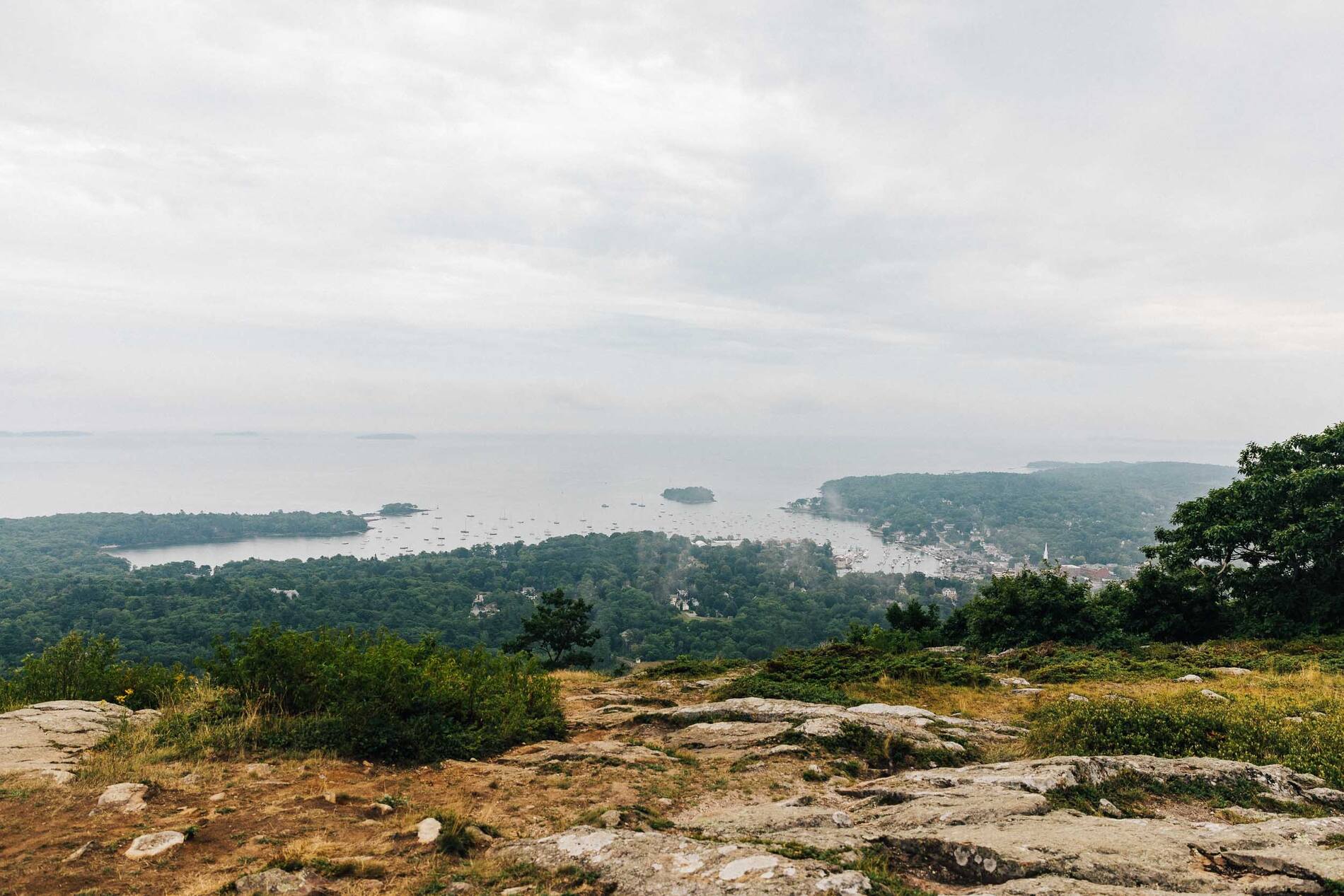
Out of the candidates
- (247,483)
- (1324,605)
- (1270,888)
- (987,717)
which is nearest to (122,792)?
(1270,888)

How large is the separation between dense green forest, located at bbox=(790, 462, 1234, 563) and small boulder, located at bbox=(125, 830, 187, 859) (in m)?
117

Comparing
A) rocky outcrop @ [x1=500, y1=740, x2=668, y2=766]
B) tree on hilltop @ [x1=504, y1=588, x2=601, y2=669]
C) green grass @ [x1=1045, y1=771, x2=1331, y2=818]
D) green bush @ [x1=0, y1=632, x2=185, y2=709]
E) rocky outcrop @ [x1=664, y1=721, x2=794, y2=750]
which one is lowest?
tree on hilltop @ [x1=504, y1=588, x2=601, y2=669]

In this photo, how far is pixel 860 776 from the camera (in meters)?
7.24

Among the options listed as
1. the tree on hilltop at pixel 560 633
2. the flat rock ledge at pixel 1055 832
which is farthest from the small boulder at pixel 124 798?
the tree on hilltop at pixel 560 633

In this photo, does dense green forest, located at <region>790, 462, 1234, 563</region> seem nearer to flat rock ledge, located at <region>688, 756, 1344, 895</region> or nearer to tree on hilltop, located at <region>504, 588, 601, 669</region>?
tree on hilltop, located at <region>504, 588, 601, 669</region>

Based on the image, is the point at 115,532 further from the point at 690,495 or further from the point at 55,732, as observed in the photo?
the point at 55,732

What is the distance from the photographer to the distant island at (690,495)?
178750 mm

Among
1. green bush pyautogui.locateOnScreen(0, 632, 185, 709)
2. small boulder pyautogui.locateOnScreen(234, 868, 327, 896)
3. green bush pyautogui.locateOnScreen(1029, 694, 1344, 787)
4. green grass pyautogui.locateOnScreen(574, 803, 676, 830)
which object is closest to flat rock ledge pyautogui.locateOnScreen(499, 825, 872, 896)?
green grass pyautogui.locateOnScreen(574, 803, 676, 830)

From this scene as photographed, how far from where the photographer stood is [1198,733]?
271 inches

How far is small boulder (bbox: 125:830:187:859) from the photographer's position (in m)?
4.62

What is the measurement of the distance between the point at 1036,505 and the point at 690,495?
3614 inches

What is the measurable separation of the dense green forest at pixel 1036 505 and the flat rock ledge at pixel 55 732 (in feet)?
383

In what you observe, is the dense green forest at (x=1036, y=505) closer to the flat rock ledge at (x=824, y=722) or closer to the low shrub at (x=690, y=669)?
the low shrub at (x=690, y=669)

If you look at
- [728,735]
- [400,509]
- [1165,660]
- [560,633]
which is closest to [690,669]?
[728,735]
